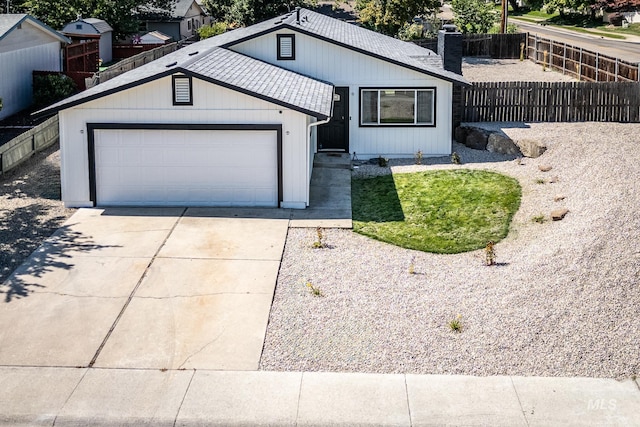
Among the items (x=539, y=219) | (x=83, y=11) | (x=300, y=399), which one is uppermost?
(x=83, y=11)

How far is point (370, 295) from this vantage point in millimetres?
13352

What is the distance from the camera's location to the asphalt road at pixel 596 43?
1809 inches

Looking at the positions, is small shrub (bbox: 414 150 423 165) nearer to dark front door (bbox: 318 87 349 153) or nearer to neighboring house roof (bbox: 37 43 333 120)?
dark front door (bbox: 318 87 349 153)

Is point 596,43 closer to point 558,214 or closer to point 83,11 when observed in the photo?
point 83,11

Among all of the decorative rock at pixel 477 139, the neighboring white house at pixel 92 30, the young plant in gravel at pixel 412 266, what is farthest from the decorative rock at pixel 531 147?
the neighboring white house at pixel 92 30

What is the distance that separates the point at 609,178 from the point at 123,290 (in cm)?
1065

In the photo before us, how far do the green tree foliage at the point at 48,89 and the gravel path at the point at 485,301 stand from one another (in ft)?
62.5

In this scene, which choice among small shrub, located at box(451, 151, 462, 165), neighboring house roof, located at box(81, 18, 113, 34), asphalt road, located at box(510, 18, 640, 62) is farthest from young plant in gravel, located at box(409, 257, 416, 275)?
neighboring house roof, located at box(81, 18, 113, 34)

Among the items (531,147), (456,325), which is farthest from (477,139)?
(456,325)

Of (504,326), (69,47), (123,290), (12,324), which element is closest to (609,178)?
(504,326)

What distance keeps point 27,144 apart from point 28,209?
5946mm

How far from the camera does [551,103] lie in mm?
25844

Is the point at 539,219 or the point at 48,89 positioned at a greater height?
the point at 48,89

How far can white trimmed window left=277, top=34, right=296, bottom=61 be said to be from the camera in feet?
76.8
